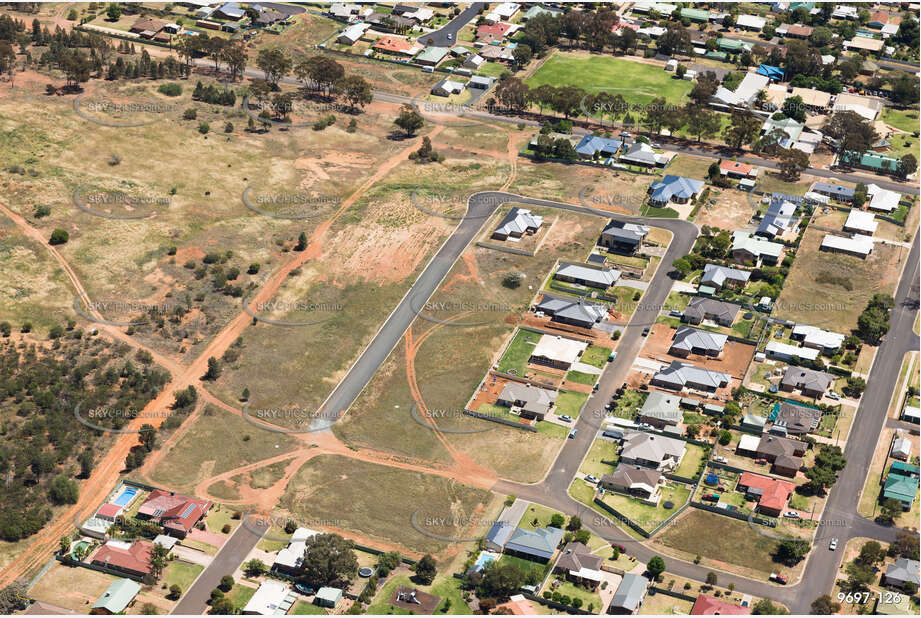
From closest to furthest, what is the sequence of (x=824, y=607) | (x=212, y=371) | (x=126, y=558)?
(x=824, y=607) → (x=126, y=558) → (x=212, y=371)

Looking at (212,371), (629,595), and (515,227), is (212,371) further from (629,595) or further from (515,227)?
(629,595)

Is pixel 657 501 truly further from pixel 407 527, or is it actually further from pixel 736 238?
pixel 736 238

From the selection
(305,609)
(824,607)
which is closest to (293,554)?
(305,609)

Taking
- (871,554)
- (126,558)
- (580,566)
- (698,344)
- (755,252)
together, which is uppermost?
(755,252)

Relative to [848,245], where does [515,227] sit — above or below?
below

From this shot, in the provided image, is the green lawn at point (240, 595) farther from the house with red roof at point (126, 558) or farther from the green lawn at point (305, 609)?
the house with red roof at point (126, 558)

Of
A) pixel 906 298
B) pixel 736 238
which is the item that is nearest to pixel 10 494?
pixel 736 238
